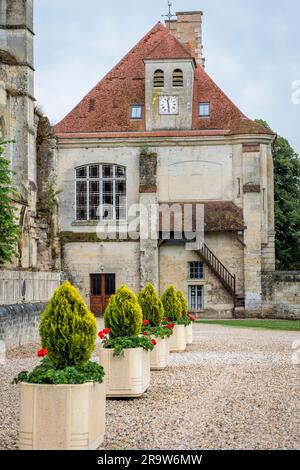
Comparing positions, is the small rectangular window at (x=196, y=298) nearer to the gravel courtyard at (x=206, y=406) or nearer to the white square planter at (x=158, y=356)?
the gravel courtyard at (x=206, y=406)

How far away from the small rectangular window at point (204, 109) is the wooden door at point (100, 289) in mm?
9516

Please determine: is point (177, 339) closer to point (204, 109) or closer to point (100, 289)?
point (100, 289)

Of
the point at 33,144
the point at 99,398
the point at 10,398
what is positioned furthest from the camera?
the point at 33,144

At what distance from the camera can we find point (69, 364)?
1043cm

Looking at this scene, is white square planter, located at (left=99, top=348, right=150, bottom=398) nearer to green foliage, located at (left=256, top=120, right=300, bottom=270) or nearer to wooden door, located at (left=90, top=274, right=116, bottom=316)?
wooden door, located at (left=90, top=274, right=116, bottom=316)

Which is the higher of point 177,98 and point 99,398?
point 177,98

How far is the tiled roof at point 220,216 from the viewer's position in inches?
1774

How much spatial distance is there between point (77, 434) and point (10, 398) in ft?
14.9

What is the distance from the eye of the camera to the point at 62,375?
31.5ft

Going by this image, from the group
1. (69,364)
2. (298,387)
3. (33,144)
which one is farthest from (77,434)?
(33,144)

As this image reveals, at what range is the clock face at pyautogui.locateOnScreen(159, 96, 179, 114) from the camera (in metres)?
47.5

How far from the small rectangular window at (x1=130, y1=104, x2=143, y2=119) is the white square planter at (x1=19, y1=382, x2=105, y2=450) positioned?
38876mm
